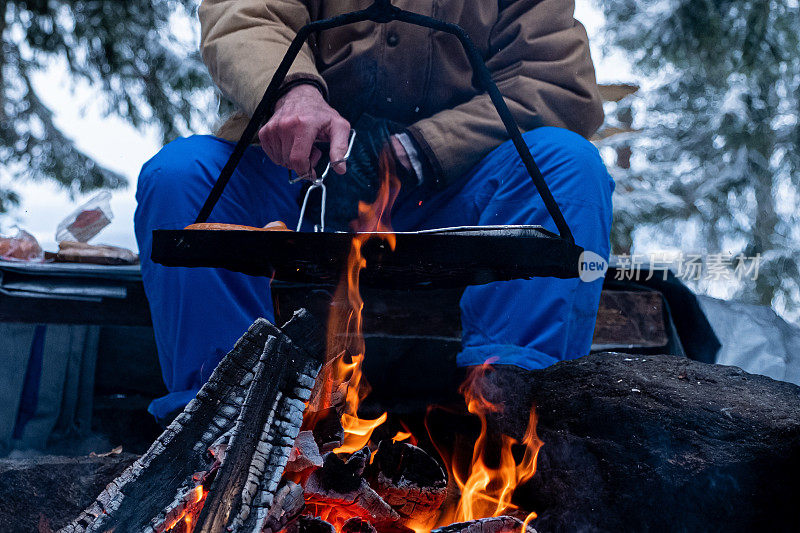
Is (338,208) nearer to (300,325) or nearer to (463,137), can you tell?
(463,137)

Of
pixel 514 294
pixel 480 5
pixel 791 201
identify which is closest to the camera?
pixel 514 294

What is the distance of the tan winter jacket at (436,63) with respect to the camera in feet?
5.04

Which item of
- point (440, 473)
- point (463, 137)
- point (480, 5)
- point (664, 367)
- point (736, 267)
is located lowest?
point (736, 267)

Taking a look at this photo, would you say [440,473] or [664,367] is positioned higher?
[664,367]

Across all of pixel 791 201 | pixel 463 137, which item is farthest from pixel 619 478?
pixel 791 201

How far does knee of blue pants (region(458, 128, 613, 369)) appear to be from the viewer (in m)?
1.31

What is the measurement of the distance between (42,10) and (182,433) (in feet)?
13.9

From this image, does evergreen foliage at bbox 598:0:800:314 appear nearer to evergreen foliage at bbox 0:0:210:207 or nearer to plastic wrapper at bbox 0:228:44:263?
evergreen foliage at bbox 0:0:210:207

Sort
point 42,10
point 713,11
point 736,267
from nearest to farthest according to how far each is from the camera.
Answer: point 42,10, point 713,11, point 736,267

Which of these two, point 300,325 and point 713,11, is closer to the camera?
point 300,325

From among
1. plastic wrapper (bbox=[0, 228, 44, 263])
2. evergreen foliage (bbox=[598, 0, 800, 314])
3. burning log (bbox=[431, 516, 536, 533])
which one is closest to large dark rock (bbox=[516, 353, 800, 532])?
burning log (bbox=[431, 516, 536, 533])

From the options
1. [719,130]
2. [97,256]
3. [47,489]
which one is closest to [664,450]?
[47,489]

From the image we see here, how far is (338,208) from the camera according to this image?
63.6 inches

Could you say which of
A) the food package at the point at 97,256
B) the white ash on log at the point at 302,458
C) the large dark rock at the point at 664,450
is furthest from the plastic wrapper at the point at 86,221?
the large dark rock at the point at 664,450
